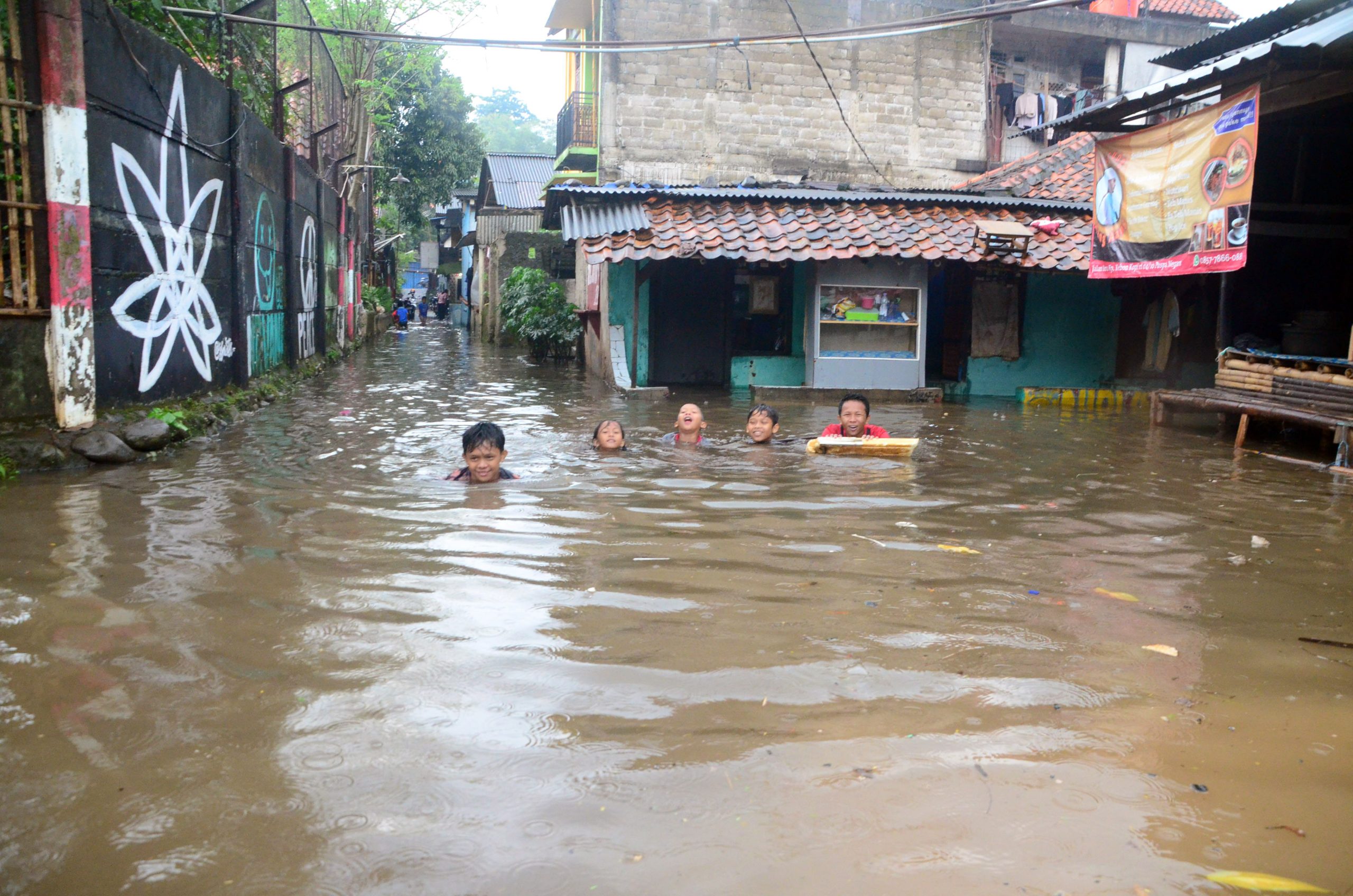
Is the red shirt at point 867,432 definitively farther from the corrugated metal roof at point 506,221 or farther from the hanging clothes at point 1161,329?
the corrugated metal roof at point 506,221

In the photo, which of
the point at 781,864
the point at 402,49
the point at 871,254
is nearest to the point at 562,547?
the point at 781,864

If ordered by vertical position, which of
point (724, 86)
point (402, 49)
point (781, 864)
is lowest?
point (781, 864)

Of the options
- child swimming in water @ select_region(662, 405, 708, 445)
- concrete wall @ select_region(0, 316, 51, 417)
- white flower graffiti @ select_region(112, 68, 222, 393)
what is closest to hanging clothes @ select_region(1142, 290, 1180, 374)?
child swimming in water @ select_region(662, 405, 708, 445)

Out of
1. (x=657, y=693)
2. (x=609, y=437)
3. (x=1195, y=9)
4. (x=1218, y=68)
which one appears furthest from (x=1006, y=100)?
(x=657, y=693)

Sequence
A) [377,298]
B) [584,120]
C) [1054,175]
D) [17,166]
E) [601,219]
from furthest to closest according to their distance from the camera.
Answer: [377,298] < [584,120] < [1054,175] < [601,219] < [17,166]

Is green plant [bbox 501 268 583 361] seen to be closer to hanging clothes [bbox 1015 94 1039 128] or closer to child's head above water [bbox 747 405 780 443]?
hanging clothes [bbox 1015 94 1039 128]

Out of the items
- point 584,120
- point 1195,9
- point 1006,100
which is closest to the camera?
point 584,120

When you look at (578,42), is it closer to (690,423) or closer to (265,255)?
(690,423)

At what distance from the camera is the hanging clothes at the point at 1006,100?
23609 millimetres

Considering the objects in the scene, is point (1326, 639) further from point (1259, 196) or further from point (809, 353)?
point (809, 353)

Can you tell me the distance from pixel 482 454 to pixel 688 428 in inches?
109

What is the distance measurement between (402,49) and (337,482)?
27.8 m

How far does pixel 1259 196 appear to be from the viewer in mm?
13508

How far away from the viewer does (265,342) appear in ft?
47.3
